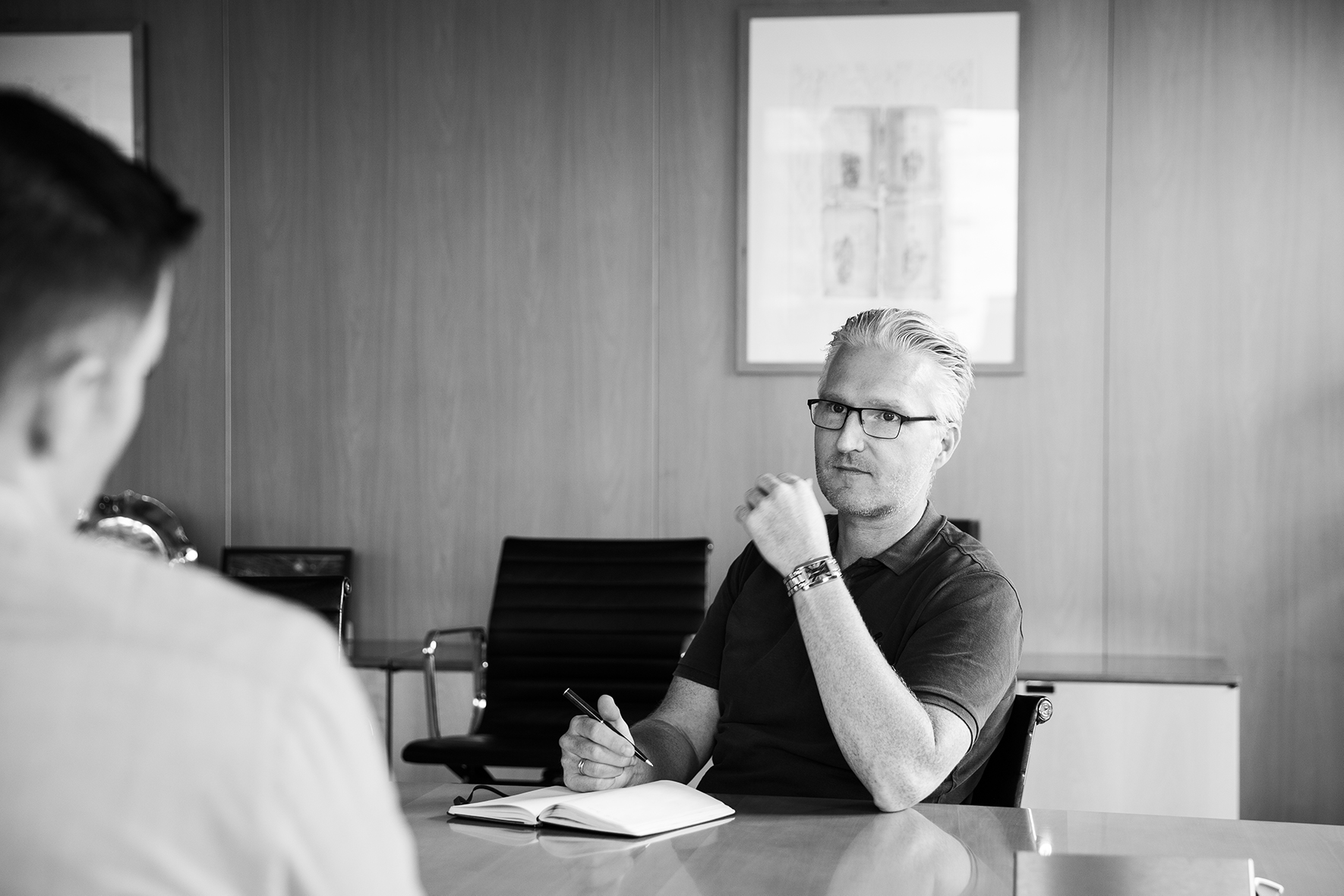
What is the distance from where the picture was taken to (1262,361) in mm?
3943

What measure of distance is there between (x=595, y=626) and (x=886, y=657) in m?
1.83

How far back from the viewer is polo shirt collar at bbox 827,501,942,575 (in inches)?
79.2

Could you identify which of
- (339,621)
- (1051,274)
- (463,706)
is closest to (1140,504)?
(1051,274)

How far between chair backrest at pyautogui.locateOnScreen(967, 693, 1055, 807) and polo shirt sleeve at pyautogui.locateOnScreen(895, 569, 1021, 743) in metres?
0.05

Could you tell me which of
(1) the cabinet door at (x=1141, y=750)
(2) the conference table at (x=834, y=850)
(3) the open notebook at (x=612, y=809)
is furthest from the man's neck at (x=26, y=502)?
(1) the cabinet door at (x=1141, y=750)

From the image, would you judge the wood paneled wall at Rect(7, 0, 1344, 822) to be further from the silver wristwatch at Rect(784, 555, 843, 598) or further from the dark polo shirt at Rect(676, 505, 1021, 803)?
the silver wristwatch at Rect(784, 555, 843, 598)

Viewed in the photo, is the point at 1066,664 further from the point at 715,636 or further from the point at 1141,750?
the point at 715,636

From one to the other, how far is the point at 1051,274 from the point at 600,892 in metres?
3.14

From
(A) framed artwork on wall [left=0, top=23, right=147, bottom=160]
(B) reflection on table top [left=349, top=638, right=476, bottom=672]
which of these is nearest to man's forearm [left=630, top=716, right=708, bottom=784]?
(B) reflection on table top [left=349, top=638, right=476, bottom=672]

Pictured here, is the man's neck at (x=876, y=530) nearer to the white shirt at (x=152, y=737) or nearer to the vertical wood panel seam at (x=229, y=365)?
the white shirt at (x=152, y=737)

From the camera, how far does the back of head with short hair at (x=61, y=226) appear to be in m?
0.55

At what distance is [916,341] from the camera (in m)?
2.07

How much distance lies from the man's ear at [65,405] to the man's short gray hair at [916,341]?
5.25 ft

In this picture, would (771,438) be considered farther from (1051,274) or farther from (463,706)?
(463,706)
